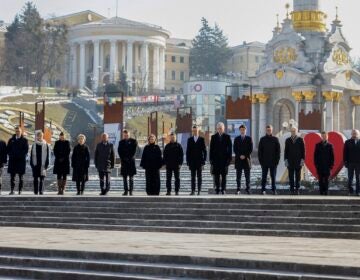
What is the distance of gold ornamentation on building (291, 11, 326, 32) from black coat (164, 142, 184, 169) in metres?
28.6

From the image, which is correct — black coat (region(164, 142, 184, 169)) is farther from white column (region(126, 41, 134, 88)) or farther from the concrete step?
white column (region(126, 41, 134, 88))

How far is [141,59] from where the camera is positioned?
389 ft

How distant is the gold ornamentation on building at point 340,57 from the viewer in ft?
157

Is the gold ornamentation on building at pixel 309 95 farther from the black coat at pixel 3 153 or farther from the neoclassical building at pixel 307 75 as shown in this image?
the black coat at pixel 3 153

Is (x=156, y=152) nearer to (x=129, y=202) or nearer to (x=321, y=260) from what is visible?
(x=129, y=202)

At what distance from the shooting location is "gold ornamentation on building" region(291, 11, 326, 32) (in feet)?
160

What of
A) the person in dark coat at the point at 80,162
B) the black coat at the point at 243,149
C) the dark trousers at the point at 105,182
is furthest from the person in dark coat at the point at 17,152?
the black coat at the point at 243,149

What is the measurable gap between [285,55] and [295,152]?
2750 cm

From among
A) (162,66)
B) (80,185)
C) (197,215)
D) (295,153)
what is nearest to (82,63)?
(162,66)

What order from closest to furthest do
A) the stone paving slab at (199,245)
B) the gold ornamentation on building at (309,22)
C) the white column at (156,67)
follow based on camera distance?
the stone paving slab at (199,245) → the gold ornamentation on building at (309,22) → the white column at (156,67)

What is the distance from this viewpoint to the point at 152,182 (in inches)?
864

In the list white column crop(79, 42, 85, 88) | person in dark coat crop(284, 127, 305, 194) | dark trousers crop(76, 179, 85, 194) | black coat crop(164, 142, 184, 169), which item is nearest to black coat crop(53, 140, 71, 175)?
dark trousers crop(76, 179, 85, 194)

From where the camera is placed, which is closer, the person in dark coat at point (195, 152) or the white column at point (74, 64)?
the person in dark coat at point (195, 152)

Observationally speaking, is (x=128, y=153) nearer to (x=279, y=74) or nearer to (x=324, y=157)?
(x=324, y=157)
